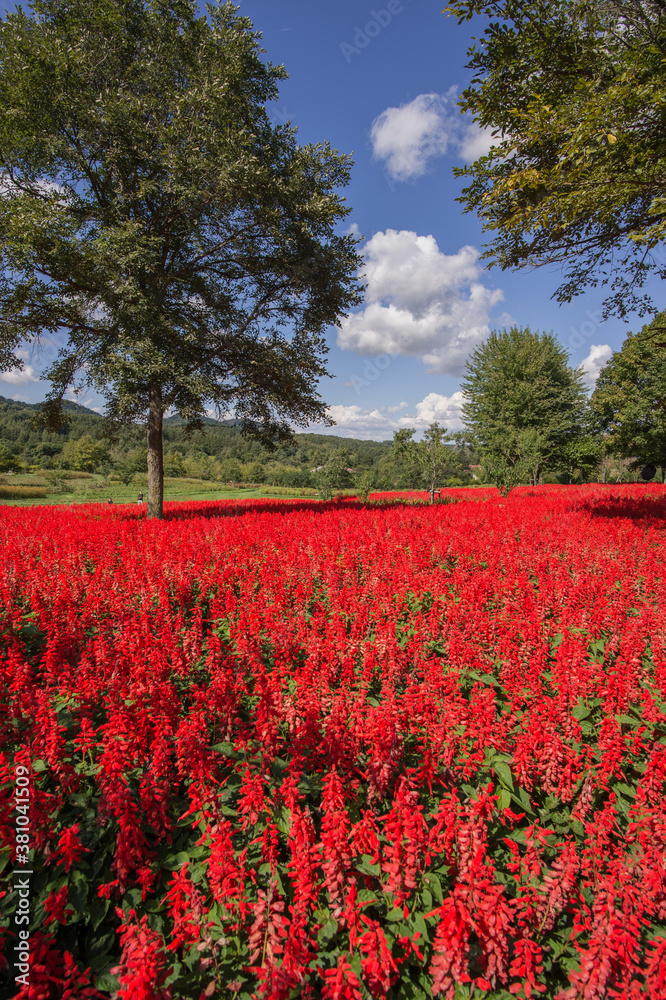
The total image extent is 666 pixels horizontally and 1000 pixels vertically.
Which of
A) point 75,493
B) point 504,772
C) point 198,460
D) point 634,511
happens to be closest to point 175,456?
point 198,460

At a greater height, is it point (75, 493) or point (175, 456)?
point (175, 456)

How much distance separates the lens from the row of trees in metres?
36.8

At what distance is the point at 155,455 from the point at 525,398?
37952 mm

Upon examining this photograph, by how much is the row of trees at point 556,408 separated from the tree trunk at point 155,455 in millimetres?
23468

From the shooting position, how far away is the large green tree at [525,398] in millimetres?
42125

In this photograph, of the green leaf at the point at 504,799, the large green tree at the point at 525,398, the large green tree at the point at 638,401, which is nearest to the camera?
the green leaf at the point at 504,799

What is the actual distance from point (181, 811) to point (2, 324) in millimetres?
14989

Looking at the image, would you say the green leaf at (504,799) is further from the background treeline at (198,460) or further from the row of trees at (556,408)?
the row of trees at (556,408)

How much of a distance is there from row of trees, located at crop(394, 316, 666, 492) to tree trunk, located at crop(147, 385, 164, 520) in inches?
924

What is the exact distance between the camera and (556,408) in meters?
44.6

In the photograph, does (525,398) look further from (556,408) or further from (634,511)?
(634,511)

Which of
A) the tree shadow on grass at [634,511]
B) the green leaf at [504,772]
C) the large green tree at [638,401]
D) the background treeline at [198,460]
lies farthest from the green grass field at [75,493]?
the green leaf at [504,772]

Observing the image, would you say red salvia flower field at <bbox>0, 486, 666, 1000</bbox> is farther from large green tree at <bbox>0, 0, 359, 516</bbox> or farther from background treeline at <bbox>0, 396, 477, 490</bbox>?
background treeline at <bbox>0, 396, 477, 490</bbox>

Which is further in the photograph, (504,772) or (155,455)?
(155,455)
